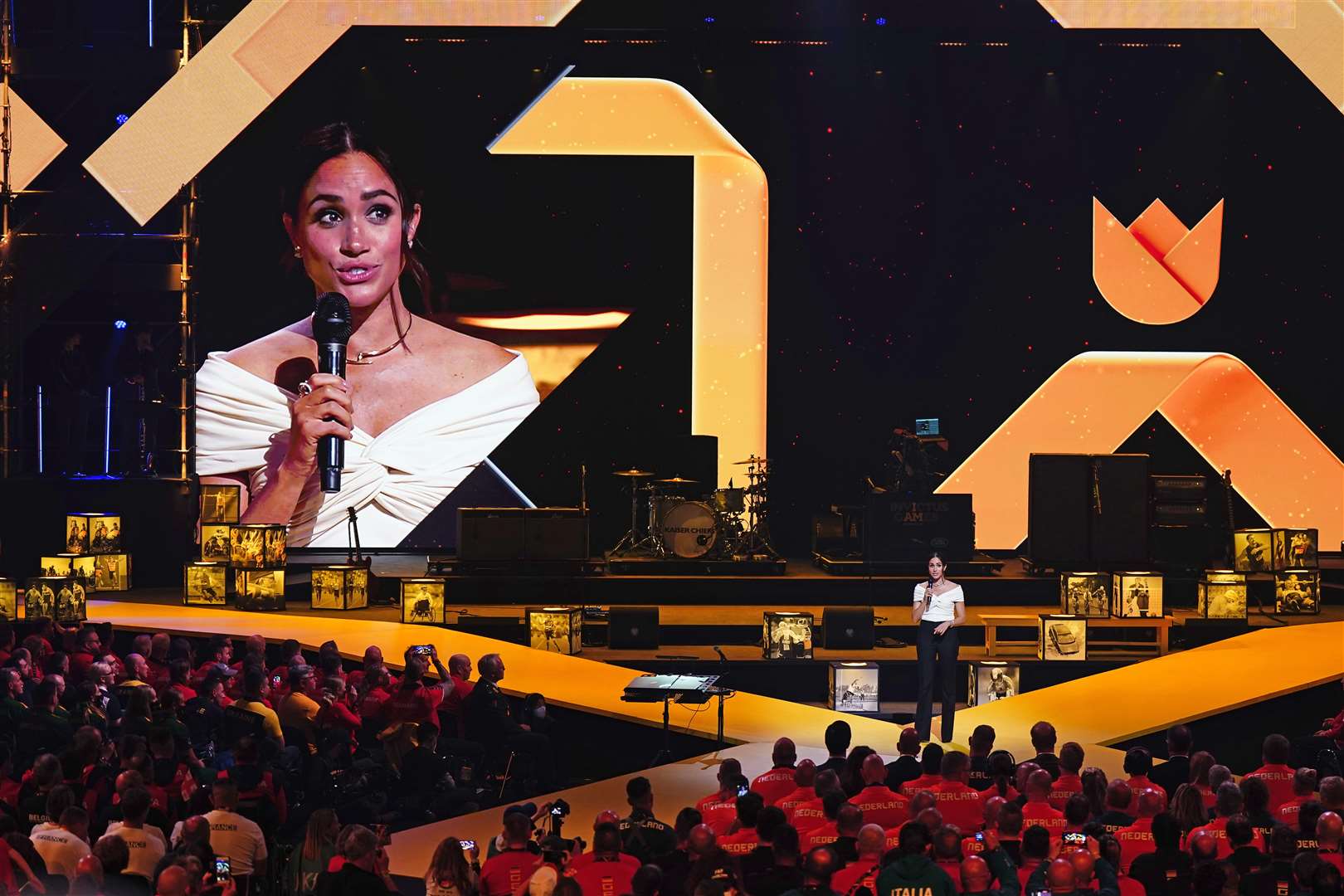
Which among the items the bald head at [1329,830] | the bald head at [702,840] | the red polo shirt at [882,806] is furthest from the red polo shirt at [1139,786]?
the bald head at [702,840]

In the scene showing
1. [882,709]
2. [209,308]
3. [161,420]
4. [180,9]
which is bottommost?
[882,709]

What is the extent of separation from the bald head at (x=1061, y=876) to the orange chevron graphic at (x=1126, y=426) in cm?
1230

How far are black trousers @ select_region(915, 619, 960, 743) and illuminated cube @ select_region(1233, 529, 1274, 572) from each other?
21.4 ft

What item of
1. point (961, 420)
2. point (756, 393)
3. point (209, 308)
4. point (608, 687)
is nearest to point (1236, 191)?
point (961, 420)

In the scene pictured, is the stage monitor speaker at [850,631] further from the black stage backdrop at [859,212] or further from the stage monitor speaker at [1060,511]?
the black stage backdrop at [859,212]

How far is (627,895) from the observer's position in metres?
6.16

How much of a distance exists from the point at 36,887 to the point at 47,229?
12172mm

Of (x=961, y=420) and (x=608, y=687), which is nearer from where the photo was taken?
(x=608, y=687)

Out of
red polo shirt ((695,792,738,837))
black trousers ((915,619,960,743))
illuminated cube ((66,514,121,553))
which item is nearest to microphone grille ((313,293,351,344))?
illuminated cube ((66,514,121,553))

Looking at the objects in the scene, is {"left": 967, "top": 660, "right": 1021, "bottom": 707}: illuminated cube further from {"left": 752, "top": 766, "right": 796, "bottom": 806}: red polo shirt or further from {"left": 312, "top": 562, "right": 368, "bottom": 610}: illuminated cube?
{"left": 312, "top": 562, "right": 368, "bottom": 610}: illuminated cube

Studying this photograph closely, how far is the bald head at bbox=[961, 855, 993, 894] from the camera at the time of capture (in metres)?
5.87

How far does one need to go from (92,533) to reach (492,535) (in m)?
3.92

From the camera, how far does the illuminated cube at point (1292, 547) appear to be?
53.1ft

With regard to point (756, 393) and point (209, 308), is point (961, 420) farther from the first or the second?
point (209, 308)
